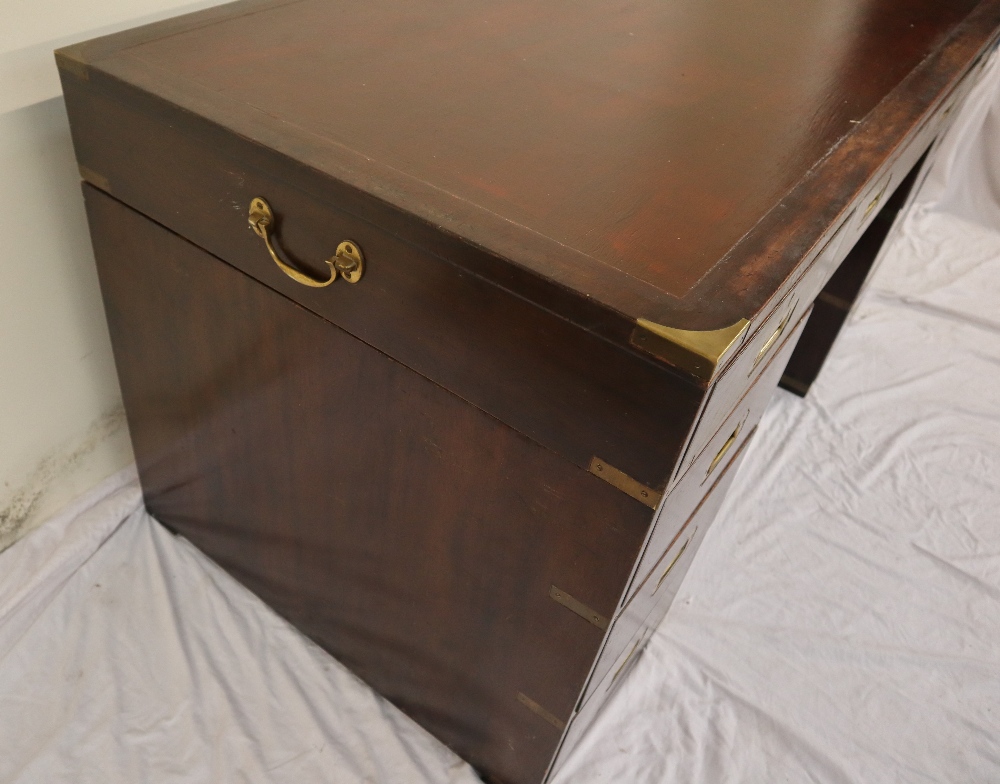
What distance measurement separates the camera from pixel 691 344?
512mm

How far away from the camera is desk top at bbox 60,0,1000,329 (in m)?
0.59

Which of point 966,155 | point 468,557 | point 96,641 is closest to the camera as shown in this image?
point 468,557

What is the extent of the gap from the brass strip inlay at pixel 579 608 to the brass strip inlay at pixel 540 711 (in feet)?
0.51

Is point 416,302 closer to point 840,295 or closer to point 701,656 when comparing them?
point 701,656

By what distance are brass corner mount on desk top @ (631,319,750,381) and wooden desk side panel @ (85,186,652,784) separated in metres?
0.14

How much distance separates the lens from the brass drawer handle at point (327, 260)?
64 centimetres

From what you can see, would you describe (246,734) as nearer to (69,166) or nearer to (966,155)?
(69,166)

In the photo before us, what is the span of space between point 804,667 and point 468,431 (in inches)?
28.7

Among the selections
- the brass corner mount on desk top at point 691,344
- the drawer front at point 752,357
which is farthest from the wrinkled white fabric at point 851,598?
the brass corner mount on desk top at point 691,344

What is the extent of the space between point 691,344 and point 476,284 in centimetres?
16

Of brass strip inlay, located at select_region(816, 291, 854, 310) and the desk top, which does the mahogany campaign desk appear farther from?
brass strip inlay, located at select_region(816, 291, 854, 310)

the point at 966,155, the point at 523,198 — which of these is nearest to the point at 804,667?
the point at 523,198

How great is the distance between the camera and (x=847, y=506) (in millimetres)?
1383

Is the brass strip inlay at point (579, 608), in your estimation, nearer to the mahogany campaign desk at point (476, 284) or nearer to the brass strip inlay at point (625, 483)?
the mahogany campaign desk at point (476, 284)
